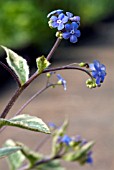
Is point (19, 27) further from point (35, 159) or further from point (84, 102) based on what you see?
point (35, 159)

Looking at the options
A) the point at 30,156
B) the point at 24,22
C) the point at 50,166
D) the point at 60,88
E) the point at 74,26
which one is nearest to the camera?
the point at 74,26

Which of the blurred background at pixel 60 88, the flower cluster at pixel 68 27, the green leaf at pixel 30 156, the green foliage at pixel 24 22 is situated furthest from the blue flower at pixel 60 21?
the green foliage at pixel 24 22

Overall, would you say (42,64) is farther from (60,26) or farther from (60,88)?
(60,88)

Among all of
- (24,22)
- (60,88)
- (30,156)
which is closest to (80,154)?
(30,156)

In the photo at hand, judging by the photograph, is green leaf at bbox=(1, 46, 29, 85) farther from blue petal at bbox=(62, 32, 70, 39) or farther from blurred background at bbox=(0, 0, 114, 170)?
blurred background at bbox=(0, 0, 114, 170)

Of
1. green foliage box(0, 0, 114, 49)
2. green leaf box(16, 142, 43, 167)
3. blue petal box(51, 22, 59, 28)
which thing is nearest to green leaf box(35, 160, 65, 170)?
green leaf box(16, 142, 43, 167)

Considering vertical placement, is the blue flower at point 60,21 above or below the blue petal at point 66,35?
above

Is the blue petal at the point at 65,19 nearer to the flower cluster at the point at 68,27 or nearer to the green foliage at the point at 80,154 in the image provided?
the flower cluster at the point at 68,27
